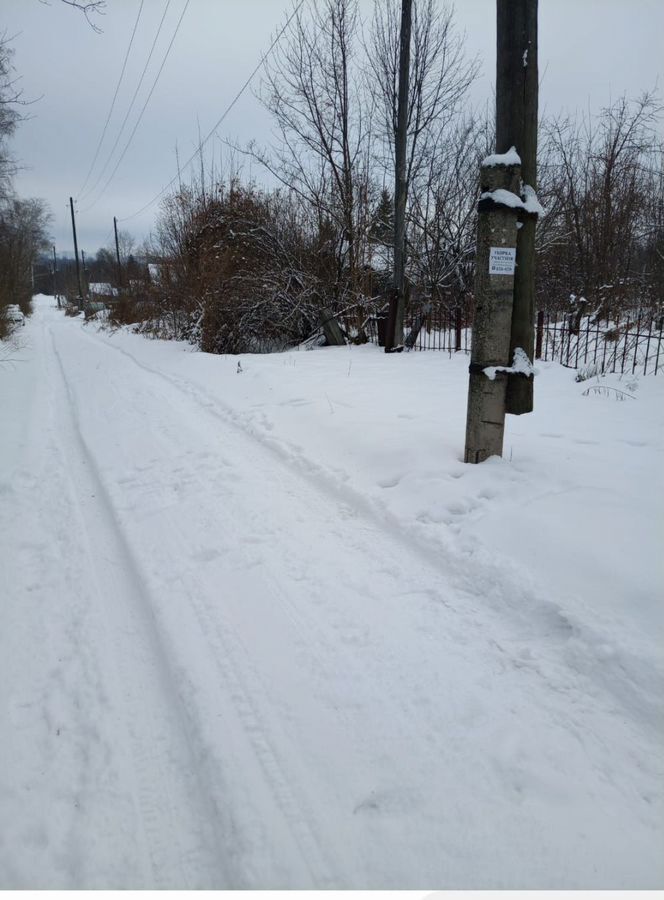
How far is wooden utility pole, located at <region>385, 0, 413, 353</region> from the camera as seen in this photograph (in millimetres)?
9508

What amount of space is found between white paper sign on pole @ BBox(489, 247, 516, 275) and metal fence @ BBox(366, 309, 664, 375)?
507cm

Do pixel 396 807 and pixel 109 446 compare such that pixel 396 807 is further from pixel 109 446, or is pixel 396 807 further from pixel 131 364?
pixel 131 364

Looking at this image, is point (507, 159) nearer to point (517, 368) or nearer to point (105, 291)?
point (517, 368)

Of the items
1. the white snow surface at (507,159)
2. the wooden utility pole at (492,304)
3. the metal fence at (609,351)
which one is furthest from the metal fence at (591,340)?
the white snow surface at (507,159)

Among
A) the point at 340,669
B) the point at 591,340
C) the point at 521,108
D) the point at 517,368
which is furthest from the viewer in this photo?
the point at 591,340

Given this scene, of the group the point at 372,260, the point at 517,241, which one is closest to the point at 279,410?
the point at 517,241

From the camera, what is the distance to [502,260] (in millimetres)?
3463

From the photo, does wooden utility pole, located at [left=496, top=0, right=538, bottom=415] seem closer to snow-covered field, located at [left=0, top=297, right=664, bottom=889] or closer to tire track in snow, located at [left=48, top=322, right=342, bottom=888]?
snow-covered field, located at [left=0, top=297, right=664, bottom=889]

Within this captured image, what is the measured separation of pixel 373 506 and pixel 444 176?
12.3 meters

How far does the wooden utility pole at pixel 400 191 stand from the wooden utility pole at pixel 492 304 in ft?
25.7

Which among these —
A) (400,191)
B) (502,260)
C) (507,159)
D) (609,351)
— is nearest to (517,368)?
(502,260)

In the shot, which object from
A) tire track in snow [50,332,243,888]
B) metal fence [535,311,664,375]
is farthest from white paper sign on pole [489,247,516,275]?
metal fence [535,311,664,375]

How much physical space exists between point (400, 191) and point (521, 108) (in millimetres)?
8126

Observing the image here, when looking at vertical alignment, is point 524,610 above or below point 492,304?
below
